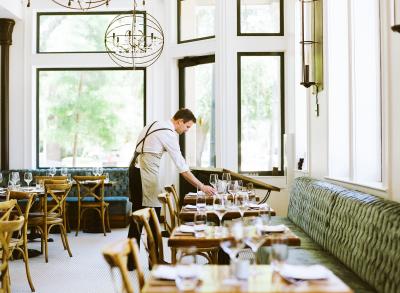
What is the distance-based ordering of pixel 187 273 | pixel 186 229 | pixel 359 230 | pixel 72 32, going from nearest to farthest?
pixel 187 273 < pixel 186 229 < pixel 359 230 < pixel 72 32

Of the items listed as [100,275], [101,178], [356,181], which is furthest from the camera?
[101,178]

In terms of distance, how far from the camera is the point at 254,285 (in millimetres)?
2023

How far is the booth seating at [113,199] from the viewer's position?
812cm

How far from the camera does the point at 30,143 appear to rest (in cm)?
907

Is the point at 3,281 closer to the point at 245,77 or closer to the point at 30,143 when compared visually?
the point at 245,77

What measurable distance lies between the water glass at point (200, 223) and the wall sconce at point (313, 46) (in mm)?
2912

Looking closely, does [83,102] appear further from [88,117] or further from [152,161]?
[152,161]

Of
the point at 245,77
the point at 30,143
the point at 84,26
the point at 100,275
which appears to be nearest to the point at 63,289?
the point at 100,275

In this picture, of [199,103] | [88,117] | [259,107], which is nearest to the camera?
[259,107]

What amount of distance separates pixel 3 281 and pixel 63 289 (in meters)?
1.07

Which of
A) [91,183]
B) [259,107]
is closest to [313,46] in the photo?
[259,107]

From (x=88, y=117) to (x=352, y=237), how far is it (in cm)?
692

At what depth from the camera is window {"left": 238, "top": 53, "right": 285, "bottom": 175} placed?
24.9 feet

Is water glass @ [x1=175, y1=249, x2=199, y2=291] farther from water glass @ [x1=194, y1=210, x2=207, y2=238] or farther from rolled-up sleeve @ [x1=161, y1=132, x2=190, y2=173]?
rolled-up sleeve @ [x1=161, y1=132, x2=190, y2=173]
